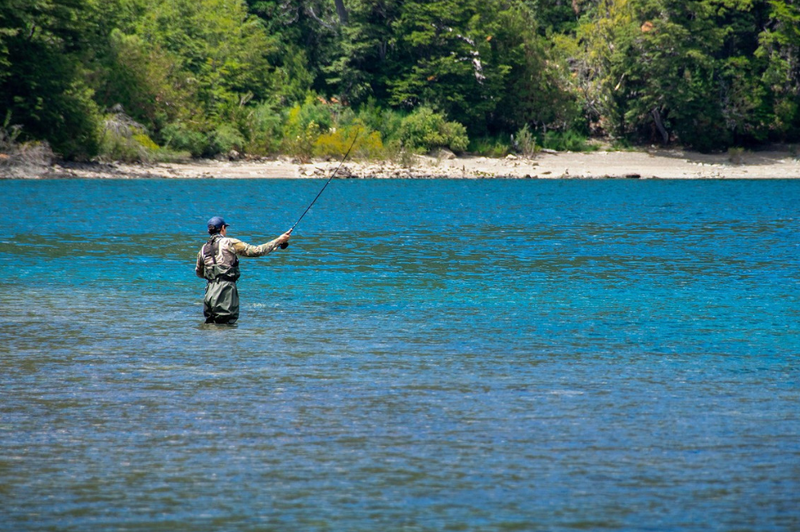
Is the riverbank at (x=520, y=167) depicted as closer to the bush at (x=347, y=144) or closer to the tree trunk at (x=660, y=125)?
the bush at (x=347, y=144)

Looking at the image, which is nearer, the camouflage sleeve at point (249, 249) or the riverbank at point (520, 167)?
the camouflage sleeve at point (249, 249)

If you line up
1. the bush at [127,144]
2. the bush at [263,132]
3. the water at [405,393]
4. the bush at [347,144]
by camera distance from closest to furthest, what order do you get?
the water at [405,393] < the bush at [127,144] < the bush at [263,132] < the bush at [347,144]

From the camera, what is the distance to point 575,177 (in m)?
55.9

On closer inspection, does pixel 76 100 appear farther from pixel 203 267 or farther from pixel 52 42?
pixel 203 267

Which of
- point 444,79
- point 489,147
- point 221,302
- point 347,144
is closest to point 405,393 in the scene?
point 221,302

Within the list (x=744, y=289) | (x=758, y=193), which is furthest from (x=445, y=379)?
(x=758, y=193)

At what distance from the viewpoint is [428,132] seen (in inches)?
2368

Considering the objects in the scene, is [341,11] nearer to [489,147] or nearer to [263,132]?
[489,147]

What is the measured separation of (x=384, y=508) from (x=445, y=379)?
355cm

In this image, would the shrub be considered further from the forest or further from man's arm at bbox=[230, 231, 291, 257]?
man's arm at bbox=[230, 231, 291, 257]

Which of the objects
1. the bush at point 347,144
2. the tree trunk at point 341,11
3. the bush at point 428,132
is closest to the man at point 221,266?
the bush at point 347,144

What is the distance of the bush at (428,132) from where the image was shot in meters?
60.2

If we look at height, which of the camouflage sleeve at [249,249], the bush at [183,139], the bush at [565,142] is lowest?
the camouflage sleeve at [249,249]

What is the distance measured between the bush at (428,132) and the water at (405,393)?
126ft
